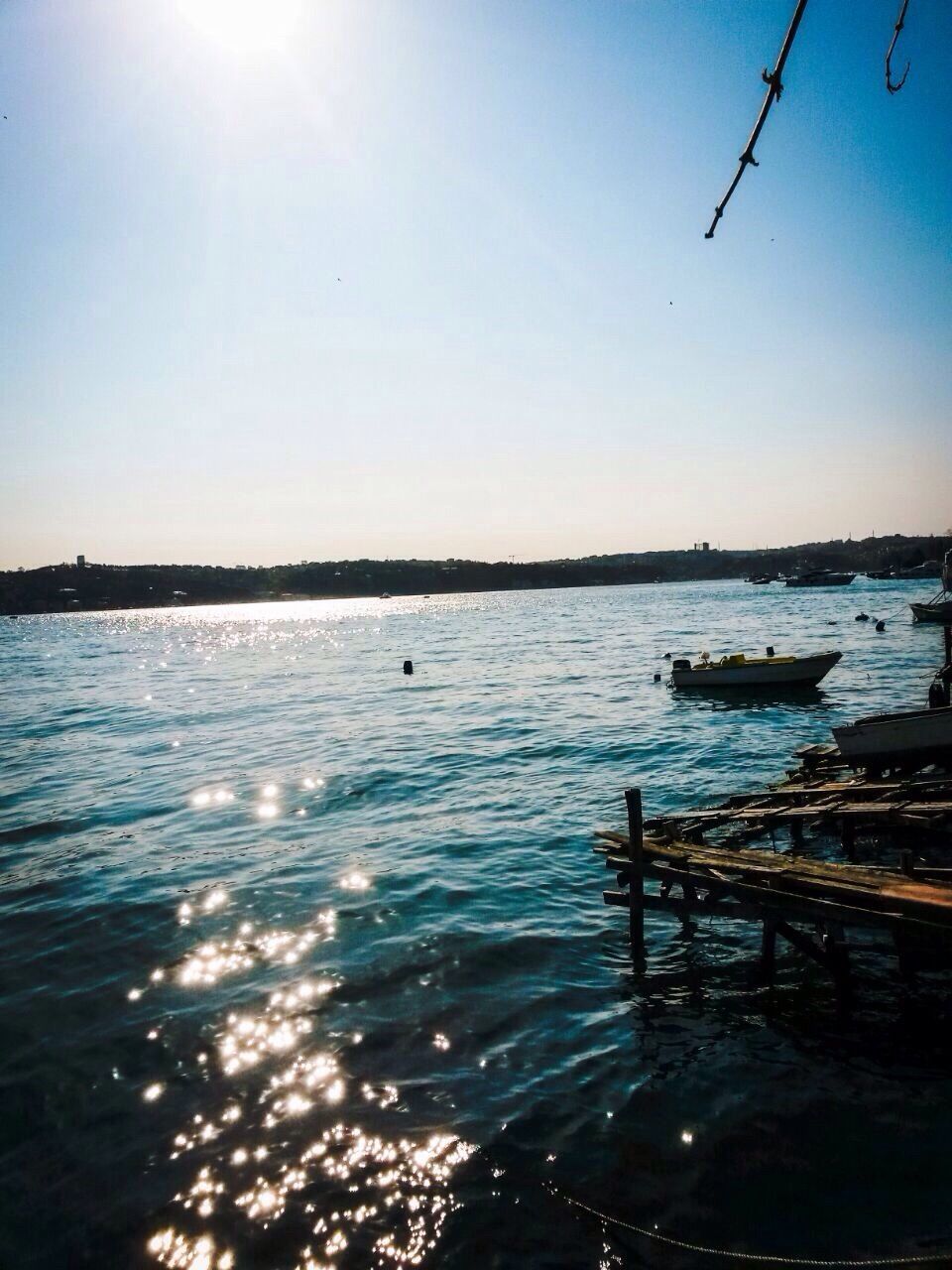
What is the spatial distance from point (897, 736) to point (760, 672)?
21.5 metres

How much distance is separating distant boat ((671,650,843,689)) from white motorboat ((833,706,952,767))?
20222 millimetres

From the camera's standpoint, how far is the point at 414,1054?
9.45 metres

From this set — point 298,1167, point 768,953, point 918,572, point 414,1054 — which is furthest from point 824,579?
point 298,1167

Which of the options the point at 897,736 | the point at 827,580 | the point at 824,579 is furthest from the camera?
the point at 827,580

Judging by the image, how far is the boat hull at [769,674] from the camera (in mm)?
37281

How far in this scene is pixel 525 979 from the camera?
440 inches

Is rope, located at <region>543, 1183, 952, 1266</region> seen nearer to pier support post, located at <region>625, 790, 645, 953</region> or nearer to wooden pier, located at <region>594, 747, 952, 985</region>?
wooden pier, located at <region>594, 747, 952, 985</region>

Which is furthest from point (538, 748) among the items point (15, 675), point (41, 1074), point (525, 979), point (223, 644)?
point (223, 644)

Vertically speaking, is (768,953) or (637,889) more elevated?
(637,889)

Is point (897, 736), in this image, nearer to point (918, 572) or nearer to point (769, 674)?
point (769, 674)

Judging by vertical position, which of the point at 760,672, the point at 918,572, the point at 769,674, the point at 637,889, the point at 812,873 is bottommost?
the point at 769,674

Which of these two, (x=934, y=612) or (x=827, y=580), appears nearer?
(x=934, y=612)

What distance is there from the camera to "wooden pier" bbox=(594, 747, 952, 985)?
9242 mm

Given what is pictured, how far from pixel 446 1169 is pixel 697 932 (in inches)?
254
